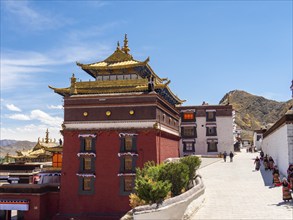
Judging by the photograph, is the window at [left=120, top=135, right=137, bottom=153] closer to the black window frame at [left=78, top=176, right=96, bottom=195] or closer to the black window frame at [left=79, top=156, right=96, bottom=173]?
the black window frame at [left=79, top=156, right=96, bottom=173]

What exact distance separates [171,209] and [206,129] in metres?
40.3

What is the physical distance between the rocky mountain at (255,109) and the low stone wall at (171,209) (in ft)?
440

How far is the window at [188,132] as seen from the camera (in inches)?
2121

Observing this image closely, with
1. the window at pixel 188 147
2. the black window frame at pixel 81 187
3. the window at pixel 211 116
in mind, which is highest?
the window at pixel 211 116

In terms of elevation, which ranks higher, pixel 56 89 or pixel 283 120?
pixel 56 89

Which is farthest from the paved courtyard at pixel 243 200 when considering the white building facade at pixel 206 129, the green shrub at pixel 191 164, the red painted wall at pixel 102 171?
the white building facade at pixel 206 129

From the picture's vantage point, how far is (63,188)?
30.5 metres

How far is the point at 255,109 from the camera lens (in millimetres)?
174125

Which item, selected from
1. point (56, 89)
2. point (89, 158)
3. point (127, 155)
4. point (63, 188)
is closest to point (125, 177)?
point (127, 155)

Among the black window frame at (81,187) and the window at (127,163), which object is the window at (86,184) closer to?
the black window frame at (81,187)

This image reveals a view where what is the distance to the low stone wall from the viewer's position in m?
13.9

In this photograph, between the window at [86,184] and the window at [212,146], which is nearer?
the window at [86,184]

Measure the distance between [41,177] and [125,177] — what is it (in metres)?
12.4

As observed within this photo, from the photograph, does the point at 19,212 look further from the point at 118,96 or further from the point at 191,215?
the point at 191,215
